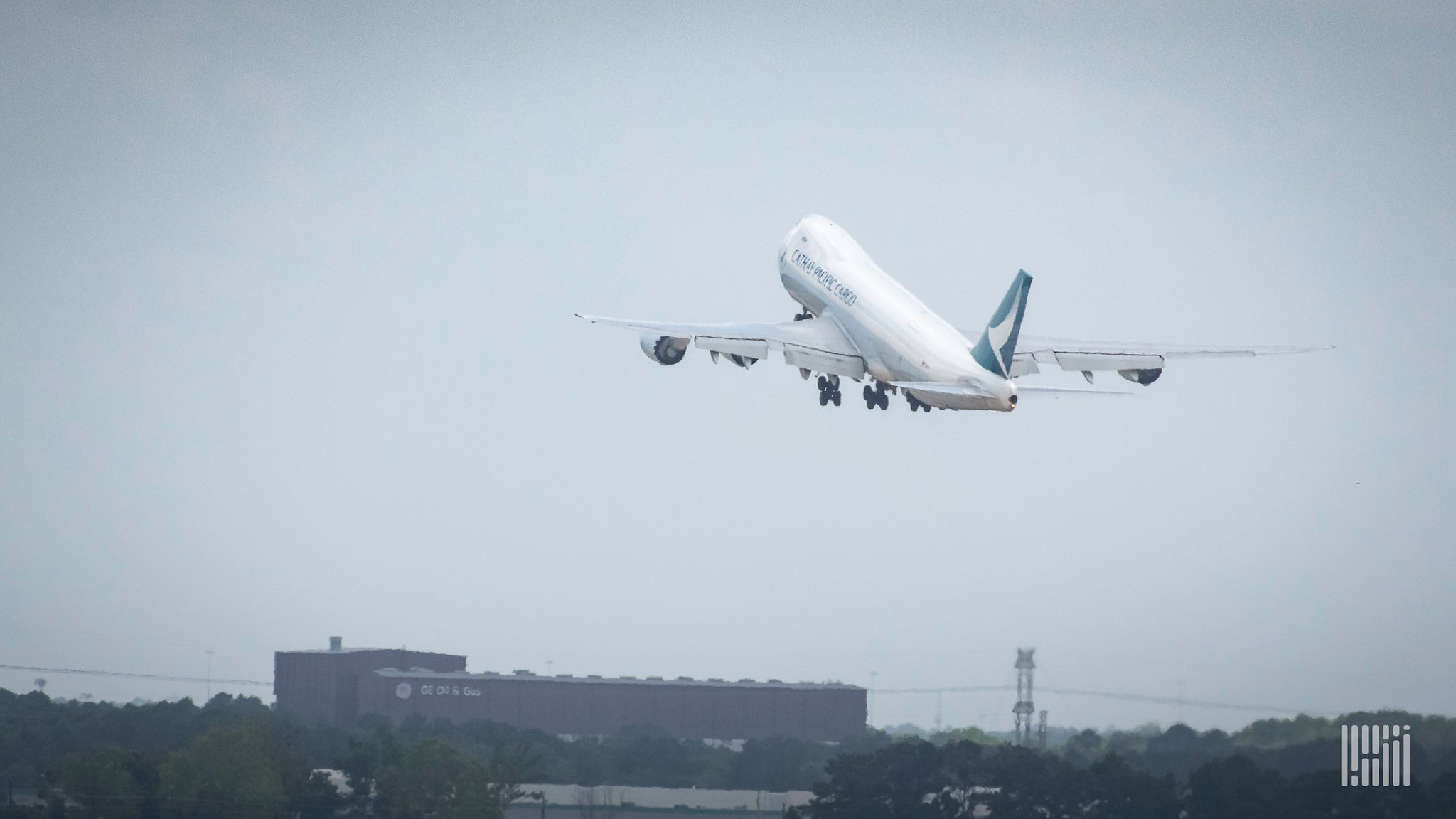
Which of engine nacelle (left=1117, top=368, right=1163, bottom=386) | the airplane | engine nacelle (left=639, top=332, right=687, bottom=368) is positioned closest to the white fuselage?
the airplane

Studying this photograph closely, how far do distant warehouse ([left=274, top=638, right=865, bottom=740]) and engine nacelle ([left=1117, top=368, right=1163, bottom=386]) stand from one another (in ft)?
58.1

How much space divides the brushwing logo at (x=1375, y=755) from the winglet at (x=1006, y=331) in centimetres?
1596

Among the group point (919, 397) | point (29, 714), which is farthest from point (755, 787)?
point (29, 714)

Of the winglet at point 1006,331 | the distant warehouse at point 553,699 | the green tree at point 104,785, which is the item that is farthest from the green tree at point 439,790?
the winglet at point 1006,331

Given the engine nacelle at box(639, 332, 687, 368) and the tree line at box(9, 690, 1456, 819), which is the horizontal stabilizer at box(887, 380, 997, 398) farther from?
the tree line at box(9, 690, 1456, 819)

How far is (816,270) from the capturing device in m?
76.6

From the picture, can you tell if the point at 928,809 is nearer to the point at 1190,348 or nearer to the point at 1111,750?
the point at 1111,750

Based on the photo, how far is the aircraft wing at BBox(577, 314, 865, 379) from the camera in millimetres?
70062

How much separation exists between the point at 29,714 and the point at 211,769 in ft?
65.9

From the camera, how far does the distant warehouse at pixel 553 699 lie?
77375mm

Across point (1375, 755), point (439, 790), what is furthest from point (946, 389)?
point (439, 790)

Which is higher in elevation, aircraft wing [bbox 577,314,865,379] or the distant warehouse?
aircraft wing [bbox 577,314,865,379]

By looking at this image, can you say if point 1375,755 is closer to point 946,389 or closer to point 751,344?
point 946,389

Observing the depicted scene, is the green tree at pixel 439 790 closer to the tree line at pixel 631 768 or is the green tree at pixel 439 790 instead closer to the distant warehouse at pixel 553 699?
the tree line at pixel 631 768
